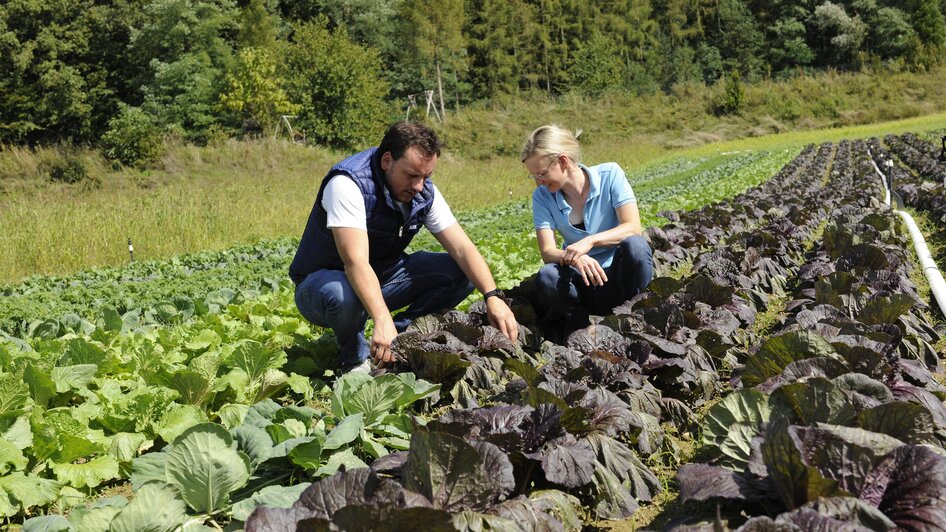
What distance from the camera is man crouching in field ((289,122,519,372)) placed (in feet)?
12.2

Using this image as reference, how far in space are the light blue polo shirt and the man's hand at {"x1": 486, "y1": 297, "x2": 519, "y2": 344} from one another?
105 centimetres

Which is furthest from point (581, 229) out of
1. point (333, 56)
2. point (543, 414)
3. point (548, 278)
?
point (333, 56)

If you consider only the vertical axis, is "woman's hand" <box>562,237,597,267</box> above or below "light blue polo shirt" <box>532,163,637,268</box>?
below

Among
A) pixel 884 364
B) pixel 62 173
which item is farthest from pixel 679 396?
pixel 62 173

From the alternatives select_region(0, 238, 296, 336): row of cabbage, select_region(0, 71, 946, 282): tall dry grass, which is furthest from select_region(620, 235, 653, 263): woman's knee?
select_region(0, 71, 946, 282): tall dry grass

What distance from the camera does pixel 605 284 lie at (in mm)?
4957

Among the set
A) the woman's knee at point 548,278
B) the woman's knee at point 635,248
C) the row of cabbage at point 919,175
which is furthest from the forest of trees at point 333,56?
the woman's knee at point 635,248

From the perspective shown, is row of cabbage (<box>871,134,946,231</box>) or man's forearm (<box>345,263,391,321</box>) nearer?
man's forearm (<box>345,263,391,321</box>)

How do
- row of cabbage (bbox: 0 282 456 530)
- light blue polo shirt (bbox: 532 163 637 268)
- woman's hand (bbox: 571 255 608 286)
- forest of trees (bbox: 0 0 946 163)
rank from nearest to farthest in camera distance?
1. row of cabbage (bbox: 0 282 456 530)
2. woman's hand (bbox: 571 255 608 286)
3. light blue polo shirt (bbox: 532 163 637 268)
4. forest of trees (bbox: 0 0 946 163)

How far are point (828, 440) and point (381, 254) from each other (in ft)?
9.28

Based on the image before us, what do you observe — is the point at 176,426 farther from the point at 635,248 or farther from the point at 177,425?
the point at 635,248

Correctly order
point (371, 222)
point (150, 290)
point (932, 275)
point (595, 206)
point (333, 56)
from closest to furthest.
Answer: point (371, 222), point (595, 206), point (932, 275), point (150, 290), point (333, 56)

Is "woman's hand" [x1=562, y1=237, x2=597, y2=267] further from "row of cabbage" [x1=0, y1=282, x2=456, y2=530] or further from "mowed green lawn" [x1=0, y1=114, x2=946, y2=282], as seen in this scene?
"mowed green lawn" [x1=0, y1=114, x2=946, y2=282]

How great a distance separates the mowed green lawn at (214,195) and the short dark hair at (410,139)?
21.5ft
